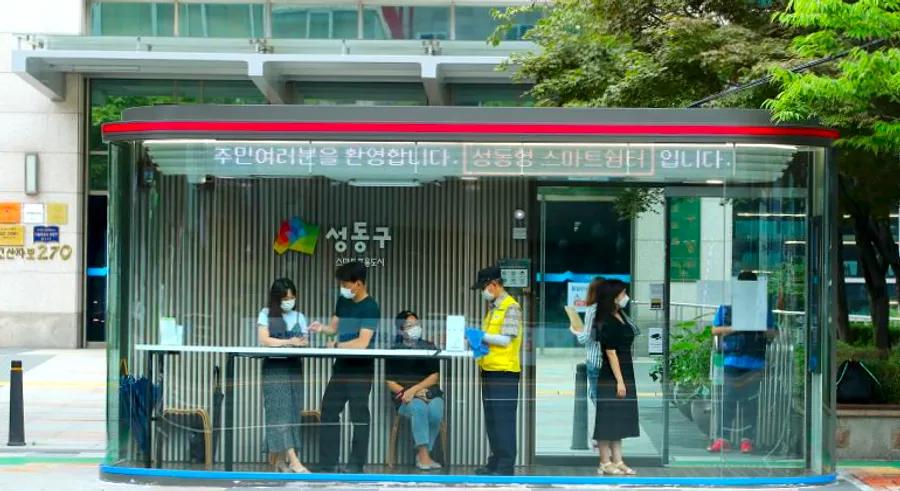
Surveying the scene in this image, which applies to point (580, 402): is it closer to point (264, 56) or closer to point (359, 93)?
point (264, 56)

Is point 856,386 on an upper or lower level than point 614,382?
lower

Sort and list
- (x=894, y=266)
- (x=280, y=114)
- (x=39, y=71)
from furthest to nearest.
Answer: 1. (x=39, y=71)
2. (x=894, y=266)
3. (x=280, y=114)

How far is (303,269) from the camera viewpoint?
1026 centimetres

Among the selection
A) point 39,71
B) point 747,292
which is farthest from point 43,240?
point 747,292

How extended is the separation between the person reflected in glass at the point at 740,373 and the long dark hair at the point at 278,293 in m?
3.62

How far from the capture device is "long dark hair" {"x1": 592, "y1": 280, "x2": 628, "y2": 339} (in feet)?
33.7

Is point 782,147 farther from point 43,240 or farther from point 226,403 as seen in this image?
point 43,240

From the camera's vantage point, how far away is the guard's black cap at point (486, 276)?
1016cm

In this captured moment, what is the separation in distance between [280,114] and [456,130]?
4.73ft

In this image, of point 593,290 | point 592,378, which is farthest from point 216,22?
point 592,378

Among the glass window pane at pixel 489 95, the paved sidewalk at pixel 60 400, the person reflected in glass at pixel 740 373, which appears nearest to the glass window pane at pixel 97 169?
the paved sidewalk at pixel 60 400

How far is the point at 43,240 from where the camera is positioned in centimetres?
2355

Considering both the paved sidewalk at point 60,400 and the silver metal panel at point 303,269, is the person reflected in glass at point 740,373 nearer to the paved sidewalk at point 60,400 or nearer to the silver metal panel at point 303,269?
the silver metal panel at point 303,269

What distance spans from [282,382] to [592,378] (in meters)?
2.62
